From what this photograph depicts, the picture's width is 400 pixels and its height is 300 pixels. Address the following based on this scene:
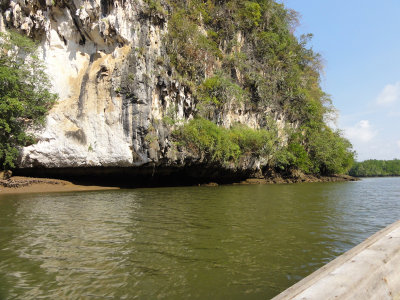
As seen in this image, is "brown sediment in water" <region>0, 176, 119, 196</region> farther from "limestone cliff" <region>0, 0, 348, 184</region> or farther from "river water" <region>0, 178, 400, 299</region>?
"river water" <region>0, 178, 400, 299</region>

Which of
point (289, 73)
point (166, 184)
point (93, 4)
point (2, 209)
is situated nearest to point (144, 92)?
point (93, 4)

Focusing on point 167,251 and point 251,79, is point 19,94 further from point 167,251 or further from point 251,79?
point 251,79

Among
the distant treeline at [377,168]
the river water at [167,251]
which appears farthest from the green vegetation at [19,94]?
the distant treeline at [377,168]

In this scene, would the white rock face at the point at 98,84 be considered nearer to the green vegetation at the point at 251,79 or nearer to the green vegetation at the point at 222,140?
the green vegetation at the point at 222,140

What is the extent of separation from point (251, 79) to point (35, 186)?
A: 20441mm

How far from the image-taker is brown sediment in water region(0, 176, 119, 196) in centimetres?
→ 1464

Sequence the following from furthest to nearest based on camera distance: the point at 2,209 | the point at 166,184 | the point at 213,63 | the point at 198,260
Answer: the point at 213,63 < the point at 166,184 < the point at 2,209 < the point at 198,260

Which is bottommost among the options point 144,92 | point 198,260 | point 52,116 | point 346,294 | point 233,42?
point 198,260

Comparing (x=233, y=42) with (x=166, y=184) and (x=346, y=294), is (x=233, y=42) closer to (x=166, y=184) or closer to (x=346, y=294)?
(x=166, y=184)

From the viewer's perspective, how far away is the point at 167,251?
4605mm

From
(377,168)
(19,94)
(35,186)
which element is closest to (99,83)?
(19,94)

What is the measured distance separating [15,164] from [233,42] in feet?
69.1

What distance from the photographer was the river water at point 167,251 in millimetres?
3285

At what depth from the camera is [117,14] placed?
1684 centimetres
